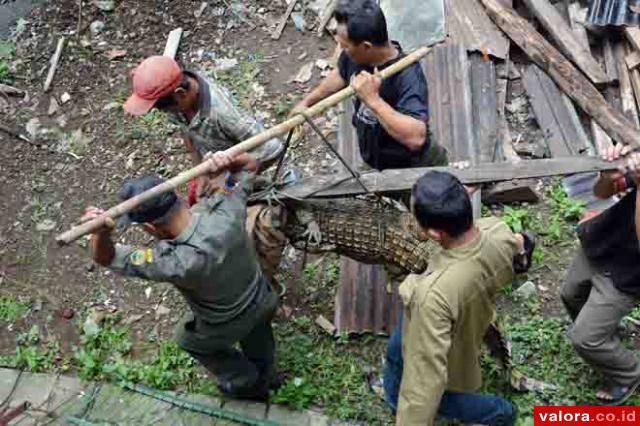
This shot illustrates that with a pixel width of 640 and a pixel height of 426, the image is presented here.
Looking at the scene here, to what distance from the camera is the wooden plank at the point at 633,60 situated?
624cm

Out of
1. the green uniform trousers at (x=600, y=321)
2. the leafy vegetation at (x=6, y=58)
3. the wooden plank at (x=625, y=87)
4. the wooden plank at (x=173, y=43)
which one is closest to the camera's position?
the green uniform trousers at (x=600, y=321)

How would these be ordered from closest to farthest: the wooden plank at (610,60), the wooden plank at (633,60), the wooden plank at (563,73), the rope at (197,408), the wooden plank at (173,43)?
the rope at (197,408) → the wooden plank at (563,73) → the wooden plank at (633,60) → the wooden plank at (610,60) → the wooden plank at (173,43)

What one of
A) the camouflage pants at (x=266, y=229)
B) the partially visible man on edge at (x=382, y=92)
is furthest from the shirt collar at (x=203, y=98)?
the partially visible man on edge at (x=382, y=92)

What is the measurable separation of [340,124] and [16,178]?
2877 millimetres

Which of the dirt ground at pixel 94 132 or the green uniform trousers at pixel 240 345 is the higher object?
the dirt ground at pixel 94 132

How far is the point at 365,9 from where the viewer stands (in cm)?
420

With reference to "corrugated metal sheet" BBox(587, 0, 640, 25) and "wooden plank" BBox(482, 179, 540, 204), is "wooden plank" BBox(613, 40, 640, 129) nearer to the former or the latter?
"corrugated metal sheet" BBox(587, 0, 640, 25)

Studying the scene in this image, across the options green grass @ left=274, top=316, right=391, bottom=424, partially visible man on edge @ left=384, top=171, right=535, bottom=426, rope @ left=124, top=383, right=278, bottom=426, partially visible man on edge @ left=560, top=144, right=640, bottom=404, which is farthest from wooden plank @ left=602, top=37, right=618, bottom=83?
rope @ left=124, top=383, right=278, bottom=426

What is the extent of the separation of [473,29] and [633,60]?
1.30 m

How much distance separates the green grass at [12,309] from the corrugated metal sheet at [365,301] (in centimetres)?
240

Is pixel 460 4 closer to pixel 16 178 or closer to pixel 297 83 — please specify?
pixel 297 83

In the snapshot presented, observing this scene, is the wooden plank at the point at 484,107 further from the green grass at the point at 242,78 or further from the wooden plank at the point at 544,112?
the green grass at the point at 242,78

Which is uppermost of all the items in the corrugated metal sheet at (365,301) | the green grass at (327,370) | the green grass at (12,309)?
the corrugated metal sheet at (365,301)

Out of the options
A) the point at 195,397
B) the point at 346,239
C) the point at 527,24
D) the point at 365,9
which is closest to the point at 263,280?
the point at 346,239
